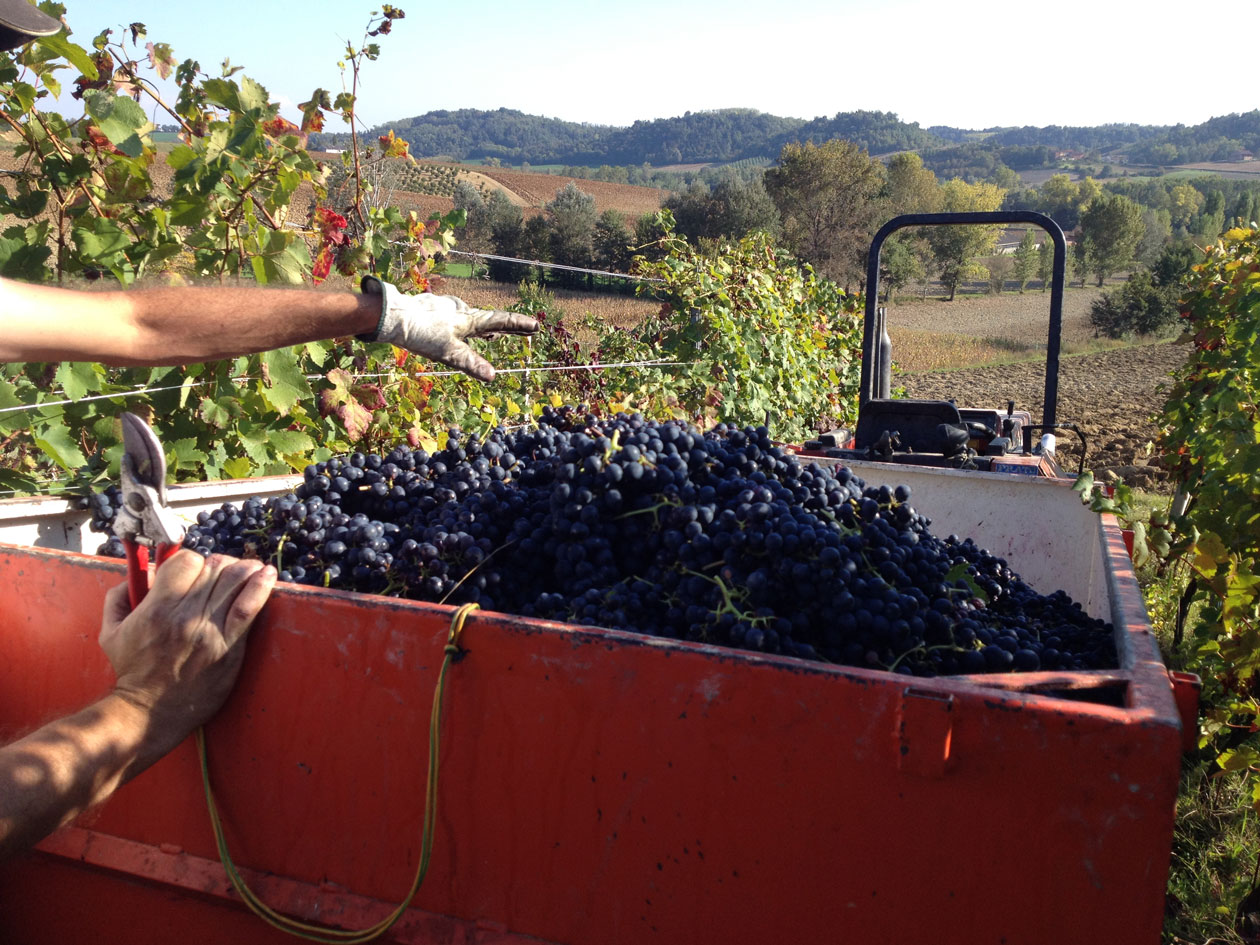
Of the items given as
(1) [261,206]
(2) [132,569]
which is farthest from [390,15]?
(2) [132,569]

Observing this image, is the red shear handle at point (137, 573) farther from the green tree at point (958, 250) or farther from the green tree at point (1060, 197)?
the green tree at point (1060, 197)

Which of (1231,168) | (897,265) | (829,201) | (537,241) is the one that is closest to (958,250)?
(897,265)

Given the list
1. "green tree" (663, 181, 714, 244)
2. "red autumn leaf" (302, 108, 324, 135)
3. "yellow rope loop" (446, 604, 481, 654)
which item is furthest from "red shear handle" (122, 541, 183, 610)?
"green tree" (663, 181, 714, 244)

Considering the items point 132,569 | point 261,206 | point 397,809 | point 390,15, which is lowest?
point 397,809

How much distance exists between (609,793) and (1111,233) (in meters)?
78.1

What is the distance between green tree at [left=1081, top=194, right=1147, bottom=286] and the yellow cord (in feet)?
251

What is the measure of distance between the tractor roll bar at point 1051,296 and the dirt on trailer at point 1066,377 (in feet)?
1.55

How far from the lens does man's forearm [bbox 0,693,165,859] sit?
4.61ft

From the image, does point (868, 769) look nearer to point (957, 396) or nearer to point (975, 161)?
point (957, 396)

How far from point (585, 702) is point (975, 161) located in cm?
15687

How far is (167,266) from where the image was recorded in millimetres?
3301

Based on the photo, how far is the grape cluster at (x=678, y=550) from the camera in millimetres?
1468

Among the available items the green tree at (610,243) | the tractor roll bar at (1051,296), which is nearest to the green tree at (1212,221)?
the green tree at (610,243)

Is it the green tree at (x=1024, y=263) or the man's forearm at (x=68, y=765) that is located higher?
the green tree at (x=1024, y=263)
